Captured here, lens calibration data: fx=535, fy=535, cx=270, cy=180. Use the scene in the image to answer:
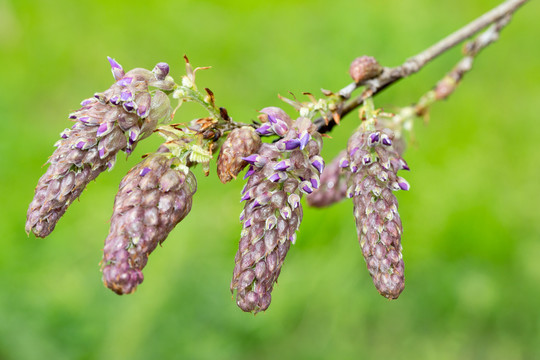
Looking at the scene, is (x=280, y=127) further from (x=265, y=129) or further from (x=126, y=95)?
(x=126, y=95)

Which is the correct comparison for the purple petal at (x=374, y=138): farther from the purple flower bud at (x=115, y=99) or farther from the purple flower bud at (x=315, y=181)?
the purple flower bud at (x=115, y=99)

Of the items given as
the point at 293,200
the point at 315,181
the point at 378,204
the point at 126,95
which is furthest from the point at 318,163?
the point at 126,95

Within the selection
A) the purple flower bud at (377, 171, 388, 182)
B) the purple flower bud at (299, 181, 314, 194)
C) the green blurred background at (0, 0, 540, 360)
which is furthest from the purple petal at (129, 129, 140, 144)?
the green blurred background at (0, 0, 540, 360)

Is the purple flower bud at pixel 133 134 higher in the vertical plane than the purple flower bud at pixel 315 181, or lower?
lower

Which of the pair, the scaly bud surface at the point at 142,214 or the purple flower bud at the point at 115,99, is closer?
the scaly bud surface at the point at 142,214

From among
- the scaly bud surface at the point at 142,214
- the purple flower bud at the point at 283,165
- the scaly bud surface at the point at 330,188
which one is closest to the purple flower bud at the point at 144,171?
the scaly bud surface at the point at 142,214

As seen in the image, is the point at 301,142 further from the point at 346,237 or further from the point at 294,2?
the point at 294,2

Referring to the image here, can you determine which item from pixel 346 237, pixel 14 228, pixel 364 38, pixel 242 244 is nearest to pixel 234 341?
pixel 346 237

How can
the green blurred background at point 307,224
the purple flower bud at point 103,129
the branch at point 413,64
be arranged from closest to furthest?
the purple flower bud at point 103,129, the branch at point 413,64, the green blurred background at point 307,224
